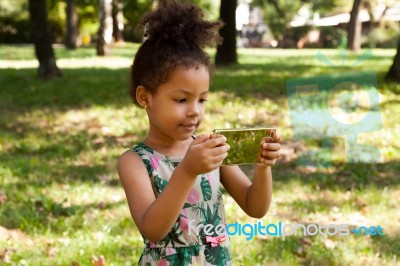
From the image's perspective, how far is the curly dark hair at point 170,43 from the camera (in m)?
2.02

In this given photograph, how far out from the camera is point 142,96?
6.90 feet

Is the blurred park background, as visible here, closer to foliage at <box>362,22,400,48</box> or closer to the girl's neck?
the girl's neck

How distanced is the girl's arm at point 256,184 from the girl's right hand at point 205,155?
25cm

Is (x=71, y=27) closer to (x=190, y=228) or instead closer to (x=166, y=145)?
(x=166, y=145)

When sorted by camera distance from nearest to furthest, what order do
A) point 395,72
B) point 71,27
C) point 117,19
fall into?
point 395,72, point 71,27, point 117,19

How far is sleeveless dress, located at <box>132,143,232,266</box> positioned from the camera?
207cm

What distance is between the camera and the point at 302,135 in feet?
21.6

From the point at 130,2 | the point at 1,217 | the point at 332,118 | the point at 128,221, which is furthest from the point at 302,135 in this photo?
the point at 130,2

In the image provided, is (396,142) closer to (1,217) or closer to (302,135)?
(302,135)

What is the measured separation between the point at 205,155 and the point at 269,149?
31 cm

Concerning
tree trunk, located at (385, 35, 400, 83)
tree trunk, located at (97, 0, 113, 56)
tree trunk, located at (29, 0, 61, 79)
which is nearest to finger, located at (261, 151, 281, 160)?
tree trunk, located at (385, 35, 400, 83)

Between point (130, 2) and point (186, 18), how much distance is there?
34328 millimetres

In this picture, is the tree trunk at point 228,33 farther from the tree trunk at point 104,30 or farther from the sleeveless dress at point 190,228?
the sleeveless dress at point 190,228


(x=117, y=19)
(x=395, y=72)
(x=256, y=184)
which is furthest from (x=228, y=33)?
(x=117, y=19)
